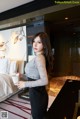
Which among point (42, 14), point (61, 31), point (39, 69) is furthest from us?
point (61, 31)

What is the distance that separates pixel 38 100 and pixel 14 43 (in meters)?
4.45

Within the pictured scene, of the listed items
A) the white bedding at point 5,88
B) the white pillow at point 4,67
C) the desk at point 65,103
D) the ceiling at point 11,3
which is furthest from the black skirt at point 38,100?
the white pillow at point 4,67

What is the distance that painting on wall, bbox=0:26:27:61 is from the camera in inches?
210

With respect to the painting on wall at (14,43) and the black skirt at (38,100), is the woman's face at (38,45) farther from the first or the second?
the painting on wall at (14,43)

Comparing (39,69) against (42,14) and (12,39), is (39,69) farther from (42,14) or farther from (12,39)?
(12,39)

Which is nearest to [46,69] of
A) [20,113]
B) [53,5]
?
[20,113]

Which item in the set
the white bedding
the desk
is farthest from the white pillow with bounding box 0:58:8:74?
the desk

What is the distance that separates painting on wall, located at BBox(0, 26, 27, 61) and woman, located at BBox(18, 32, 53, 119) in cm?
403

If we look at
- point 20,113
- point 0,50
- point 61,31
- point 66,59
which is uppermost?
point 61,31

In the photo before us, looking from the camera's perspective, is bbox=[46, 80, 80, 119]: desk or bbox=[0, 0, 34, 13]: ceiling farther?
bbox=[0, 0, 34, 13]: ceiling

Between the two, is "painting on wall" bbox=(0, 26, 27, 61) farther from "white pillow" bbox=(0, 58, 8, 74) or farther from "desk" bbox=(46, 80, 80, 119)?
"desk" bbox=(46, 80, 80, 119)

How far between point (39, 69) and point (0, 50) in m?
4.94

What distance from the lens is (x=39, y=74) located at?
4.15 ft

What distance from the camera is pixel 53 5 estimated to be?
3.63 meters
